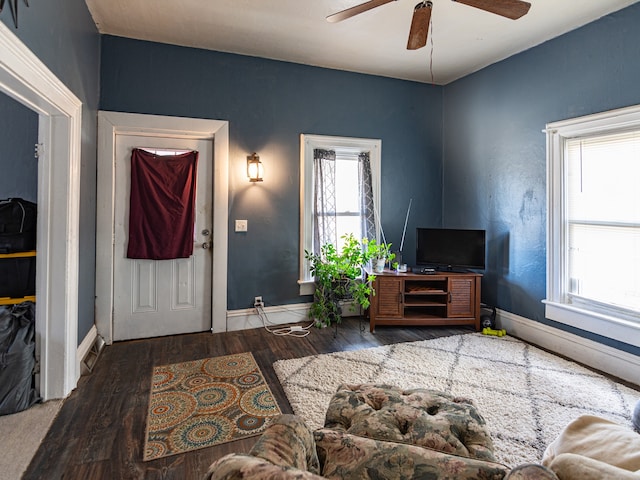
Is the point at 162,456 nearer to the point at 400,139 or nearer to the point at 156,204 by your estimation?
the point at 156,204

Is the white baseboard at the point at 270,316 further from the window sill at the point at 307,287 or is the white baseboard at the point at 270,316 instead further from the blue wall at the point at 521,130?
the blue wall at the point at 521,130

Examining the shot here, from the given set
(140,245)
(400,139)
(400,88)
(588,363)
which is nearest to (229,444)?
(140,245)

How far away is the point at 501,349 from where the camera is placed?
10.6 feet

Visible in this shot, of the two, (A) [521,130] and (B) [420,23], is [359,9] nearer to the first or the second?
(B) [420,23]

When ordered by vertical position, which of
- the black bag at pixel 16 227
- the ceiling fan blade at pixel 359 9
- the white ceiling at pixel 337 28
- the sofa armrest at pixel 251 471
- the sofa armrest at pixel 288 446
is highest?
the white ceiling at pixel 337 28

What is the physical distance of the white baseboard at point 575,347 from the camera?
2.68 meters

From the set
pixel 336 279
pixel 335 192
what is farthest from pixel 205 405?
pixel 335 192

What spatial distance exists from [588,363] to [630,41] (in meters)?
2.55

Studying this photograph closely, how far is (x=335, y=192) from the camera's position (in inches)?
161

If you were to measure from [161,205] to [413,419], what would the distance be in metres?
3.09

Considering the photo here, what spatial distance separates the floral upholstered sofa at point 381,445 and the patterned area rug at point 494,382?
0.94m

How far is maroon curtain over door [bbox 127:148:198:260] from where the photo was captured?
133 inches

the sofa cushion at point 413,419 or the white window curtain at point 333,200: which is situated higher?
the white window curtain at point 333,200

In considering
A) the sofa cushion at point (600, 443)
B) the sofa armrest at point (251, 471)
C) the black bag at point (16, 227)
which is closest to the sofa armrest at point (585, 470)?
the sofa cushion at point (600, 443)
